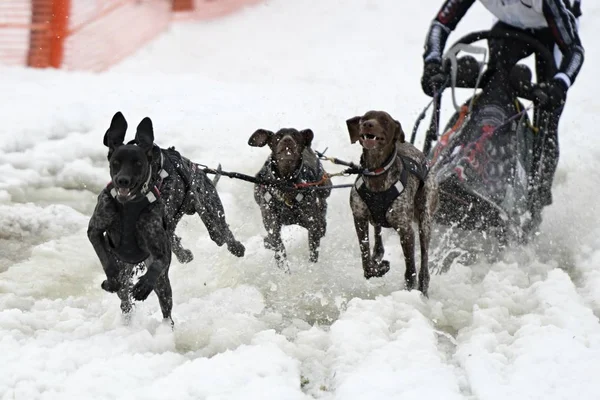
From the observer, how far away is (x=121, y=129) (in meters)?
4.52

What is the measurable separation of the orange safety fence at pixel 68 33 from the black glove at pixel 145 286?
7416mm

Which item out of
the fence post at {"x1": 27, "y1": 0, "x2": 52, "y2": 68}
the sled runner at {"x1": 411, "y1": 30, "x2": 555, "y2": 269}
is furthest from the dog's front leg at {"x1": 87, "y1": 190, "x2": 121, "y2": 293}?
the fence post at {"x1": 27, "y1": 0, "x2": 52, "y2": 68}

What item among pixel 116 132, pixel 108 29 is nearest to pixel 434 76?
pixel 116 132

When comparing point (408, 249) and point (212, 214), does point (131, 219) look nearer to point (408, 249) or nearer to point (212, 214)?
point (212, 214)

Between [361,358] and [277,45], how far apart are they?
Result: 10286 millimetres

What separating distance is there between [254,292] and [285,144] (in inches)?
41.5

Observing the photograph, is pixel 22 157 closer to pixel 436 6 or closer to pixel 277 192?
pixel 277 192

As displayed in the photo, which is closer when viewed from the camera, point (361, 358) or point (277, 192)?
point (361, 358)

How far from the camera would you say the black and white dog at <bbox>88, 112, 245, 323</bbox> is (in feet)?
14.4

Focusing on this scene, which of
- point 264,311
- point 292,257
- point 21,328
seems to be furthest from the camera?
point 292,257

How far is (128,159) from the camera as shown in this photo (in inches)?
173

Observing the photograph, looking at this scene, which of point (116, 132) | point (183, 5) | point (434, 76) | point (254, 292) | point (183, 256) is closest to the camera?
point (116, 132)

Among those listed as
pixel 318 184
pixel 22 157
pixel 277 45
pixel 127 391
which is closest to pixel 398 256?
pixel 318 184

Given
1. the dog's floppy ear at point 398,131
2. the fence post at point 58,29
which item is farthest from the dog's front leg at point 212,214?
the fence post at point 58,29
